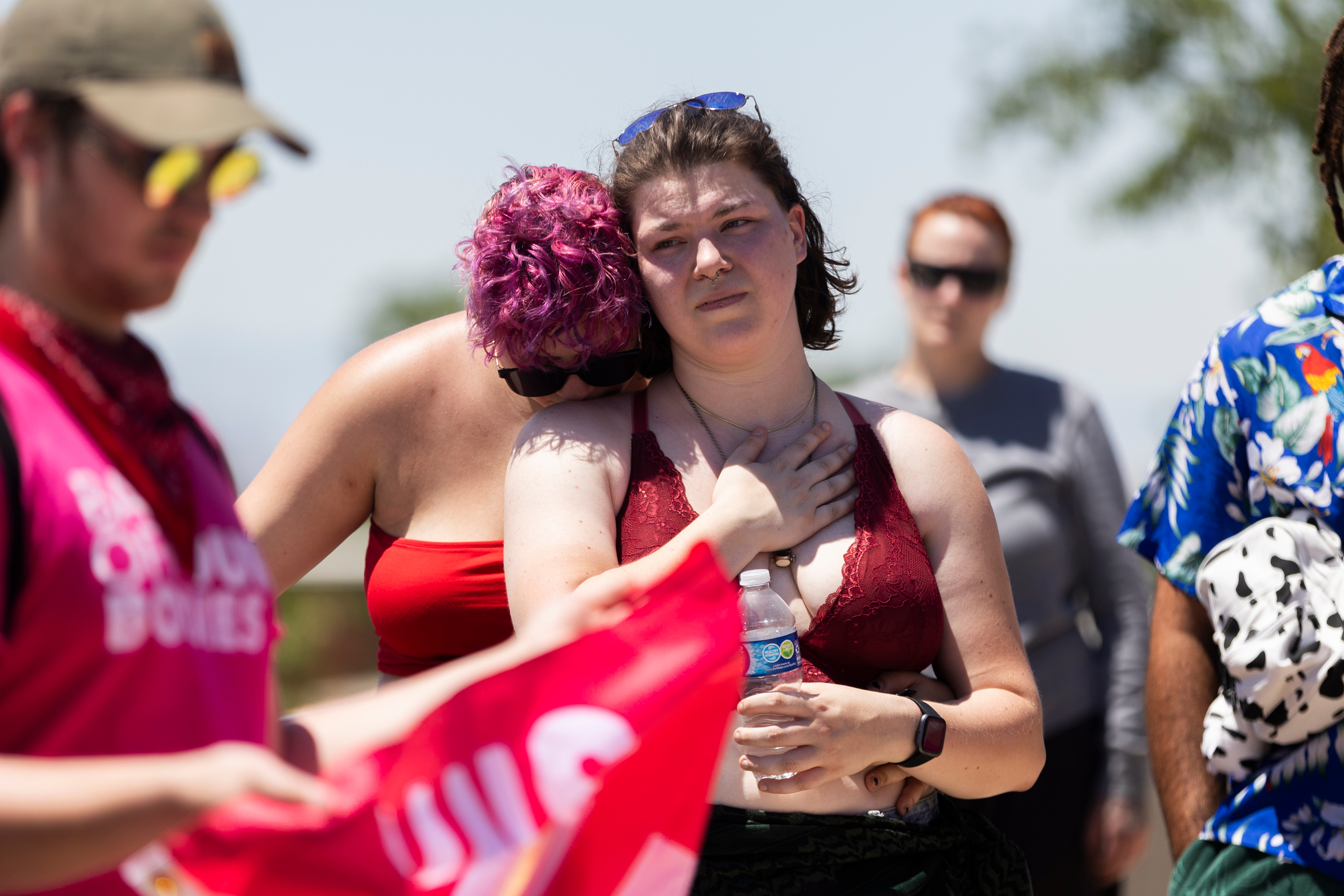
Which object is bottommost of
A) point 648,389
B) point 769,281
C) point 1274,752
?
point 1274,752

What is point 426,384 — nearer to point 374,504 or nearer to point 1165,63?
point 374,504

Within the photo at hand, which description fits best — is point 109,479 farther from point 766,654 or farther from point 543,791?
point 766,654

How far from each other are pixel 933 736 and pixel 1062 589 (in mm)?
1699

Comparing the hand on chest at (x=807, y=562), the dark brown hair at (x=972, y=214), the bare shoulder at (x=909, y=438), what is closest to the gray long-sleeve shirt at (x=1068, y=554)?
the dark brown hair at (x=972, y=214)

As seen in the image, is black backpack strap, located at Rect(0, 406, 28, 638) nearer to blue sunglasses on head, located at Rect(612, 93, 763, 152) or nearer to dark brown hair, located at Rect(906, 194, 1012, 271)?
blue sunglasses on head, located at Rect(612, 93, 763, 152)

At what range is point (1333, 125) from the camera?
8.52ft

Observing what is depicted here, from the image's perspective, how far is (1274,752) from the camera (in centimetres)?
233

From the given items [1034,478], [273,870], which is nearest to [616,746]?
[273,870]

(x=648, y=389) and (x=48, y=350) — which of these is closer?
(x=48, y=350)

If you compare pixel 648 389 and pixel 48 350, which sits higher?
pixel 48 350

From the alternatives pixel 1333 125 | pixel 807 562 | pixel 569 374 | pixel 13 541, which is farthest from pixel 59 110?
pixel 1333 125

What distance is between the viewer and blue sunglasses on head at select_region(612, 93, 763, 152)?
263 cm

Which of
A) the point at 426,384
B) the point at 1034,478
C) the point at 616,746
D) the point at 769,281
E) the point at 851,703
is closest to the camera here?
the point at 616,746

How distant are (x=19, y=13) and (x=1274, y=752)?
2254 millimetres
